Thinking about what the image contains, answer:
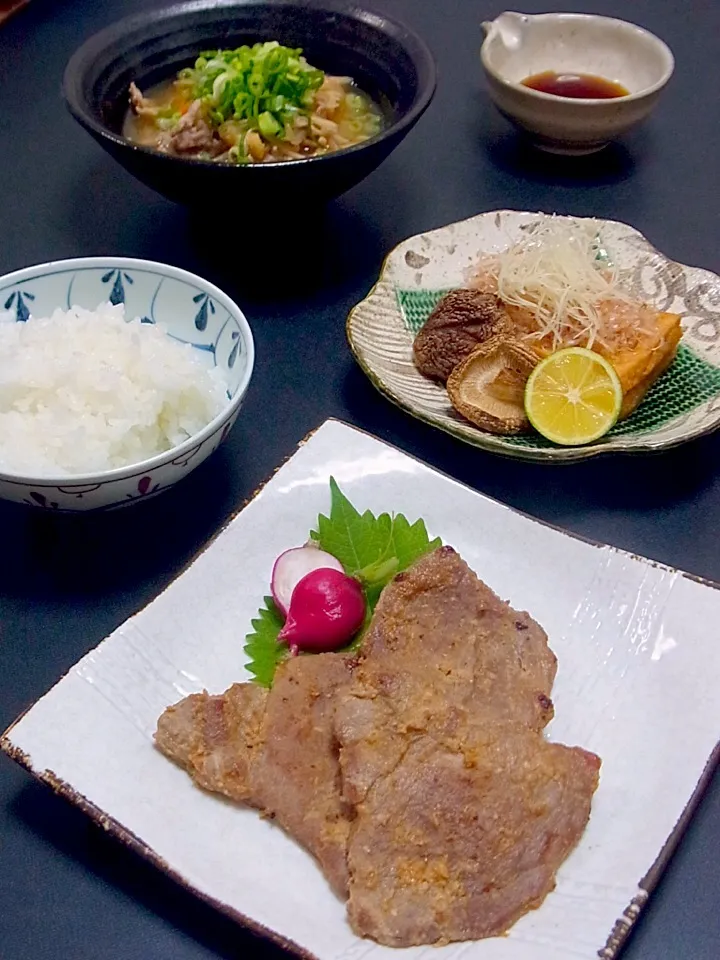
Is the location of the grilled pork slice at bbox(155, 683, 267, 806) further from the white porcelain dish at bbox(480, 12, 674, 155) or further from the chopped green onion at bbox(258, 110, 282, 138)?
the white porcelain dish at bbox(480, 12, 674, 155)

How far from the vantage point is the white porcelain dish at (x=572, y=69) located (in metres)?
2.86

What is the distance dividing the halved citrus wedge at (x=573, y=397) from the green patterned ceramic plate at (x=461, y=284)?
44 mm

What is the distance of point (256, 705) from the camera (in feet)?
4.84

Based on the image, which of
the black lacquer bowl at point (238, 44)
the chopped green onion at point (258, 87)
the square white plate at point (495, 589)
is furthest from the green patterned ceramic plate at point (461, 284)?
the chopped green onion at point (258, 87)

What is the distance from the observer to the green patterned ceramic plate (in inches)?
79.0

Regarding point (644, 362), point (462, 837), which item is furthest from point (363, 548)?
point (644, 362)

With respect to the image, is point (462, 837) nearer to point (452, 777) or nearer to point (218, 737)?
point (452, 777)

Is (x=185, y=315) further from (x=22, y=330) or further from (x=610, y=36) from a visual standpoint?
(x=610, y=36)

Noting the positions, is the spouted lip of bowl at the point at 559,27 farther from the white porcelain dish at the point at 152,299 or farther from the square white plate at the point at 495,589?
the square white plate at the point at 495,589

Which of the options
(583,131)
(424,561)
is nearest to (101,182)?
(583,131)

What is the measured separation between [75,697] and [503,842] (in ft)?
2.38

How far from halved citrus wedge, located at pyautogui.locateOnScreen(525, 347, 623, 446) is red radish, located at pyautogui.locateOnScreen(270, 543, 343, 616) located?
62cm

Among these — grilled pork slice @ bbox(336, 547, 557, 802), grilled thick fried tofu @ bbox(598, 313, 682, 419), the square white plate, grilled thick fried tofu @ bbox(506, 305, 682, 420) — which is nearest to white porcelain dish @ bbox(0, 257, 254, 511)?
the square white plate

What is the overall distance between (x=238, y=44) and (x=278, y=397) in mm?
1306
